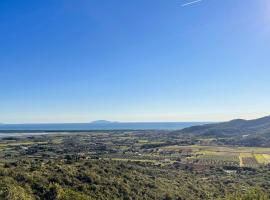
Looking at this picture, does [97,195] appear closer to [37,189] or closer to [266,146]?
[37,189]

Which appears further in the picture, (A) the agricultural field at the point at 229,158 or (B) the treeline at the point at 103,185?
(A) the agricultural field at the point at 229,158

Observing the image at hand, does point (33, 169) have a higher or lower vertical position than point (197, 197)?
higher

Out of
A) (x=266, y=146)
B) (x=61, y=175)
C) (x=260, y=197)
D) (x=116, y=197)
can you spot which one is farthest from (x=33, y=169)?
(x=266, y=146)

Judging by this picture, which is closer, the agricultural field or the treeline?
the treeline

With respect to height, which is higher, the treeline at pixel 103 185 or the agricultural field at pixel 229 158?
the treeline at pixel 103 185

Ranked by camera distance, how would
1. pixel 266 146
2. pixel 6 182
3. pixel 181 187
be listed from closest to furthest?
1. pixel 6 182
2. pixel 181 187
3. pixel 266 146

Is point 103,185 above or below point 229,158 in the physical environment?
above

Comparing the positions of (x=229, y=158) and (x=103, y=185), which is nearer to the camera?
(x=103, y=185)

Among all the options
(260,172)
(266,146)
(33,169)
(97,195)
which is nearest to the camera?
(97,195)

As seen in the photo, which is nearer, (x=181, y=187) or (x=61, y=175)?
(x=61, y=175)

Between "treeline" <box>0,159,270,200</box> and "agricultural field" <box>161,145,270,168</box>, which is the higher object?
"treeline" <box>0,159,270,200</box>
